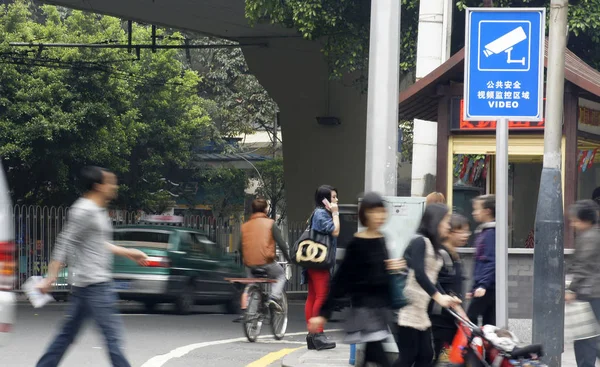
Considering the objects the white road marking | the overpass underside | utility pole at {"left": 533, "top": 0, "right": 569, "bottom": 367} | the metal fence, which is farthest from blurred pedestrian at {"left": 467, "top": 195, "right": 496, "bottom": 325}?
the overpass underside

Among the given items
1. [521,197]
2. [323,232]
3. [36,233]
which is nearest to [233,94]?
[36,233]

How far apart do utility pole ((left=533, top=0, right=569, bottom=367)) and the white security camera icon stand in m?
0.88

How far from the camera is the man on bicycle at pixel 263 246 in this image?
40.6ft

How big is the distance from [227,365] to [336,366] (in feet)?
3.61

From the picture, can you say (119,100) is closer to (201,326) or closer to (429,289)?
(201,326)

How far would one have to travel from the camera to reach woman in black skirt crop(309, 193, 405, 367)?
6.45 meters

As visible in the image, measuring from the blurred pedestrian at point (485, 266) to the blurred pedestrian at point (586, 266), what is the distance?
768 mm

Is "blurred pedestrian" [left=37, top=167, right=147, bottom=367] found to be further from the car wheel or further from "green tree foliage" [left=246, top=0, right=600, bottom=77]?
"green tree foliage" [left=246, top=0, right=600, bottom=77]

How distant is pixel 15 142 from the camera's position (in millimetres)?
30875

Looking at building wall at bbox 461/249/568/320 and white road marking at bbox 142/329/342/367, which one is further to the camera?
building wall at bbox 461/249/568/320

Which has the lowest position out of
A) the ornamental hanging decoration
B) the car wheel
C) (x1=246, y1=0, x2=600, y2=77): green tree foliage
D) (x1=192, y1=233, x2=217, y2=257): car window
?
the car wheel

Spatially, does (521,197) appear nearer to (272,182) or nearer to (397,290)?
(397,290)

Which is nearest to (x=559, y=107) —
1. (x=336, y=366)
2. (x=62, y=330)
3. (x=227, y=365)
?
(x=336, y=366)

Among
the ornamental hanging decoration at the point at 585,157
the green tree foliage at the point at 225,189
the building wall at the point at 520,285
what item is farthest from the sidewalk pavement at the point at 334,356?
the green tree foliage at the point at 225,189
